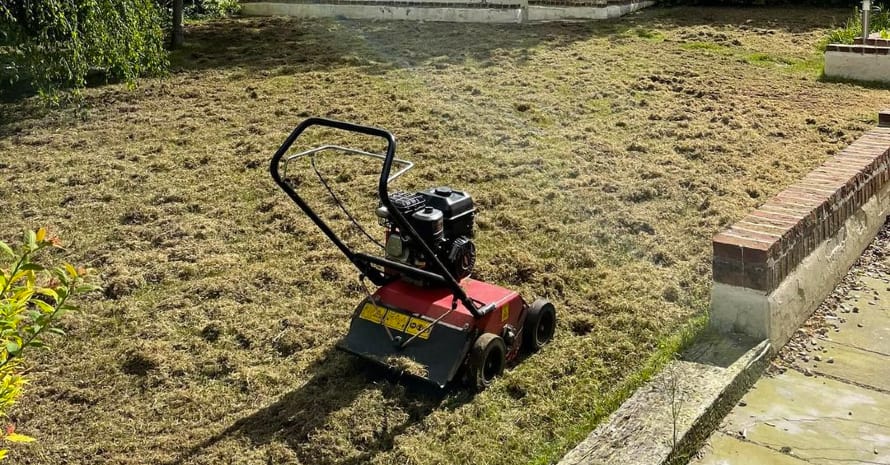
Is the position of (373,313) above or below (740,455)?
above

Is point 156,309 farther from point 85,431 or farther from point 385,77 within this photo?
point 385,77

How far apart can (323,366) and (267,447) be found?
0.61 metres

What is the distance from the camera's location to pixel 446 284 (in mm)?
3348

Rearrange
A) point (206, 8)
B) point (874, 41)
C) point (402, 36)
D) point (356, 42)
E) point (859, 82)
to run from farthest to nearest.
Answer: point (206, 8) < point (402, 36) < point (356, 42) < point (874, 41) < point (859, 82)

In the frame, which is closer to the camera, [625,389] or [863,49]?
[625,389]

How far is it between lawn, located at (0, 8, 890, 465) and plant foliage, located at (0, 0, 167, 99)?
62cm

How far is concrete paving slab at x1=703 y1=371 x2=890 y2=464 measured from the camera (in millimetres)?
2965

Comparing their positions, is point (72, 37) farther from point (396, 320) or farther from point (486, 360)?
point (486, 360)

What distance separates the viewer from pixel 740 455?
296 centimetres

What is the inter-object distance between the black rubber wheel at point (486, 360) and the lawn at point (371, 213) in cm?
7

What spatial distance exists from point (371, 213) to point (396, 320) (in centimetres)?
204

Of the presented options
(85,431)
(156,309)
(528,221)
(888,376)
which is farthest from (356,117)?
(888,376)

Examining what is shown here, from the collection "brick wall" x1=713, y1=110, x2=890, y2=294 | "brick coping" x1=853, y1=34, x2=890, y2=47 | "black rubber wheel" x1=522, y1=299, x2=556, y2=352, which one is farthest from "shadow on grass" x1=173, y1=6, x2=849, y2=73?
"black rubber wheel" x1=522, y1=299, x2=556, y2=352

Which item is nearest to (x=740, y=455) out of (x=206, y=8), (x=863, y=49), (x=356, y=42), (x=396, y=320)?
(x=396, y=320)
